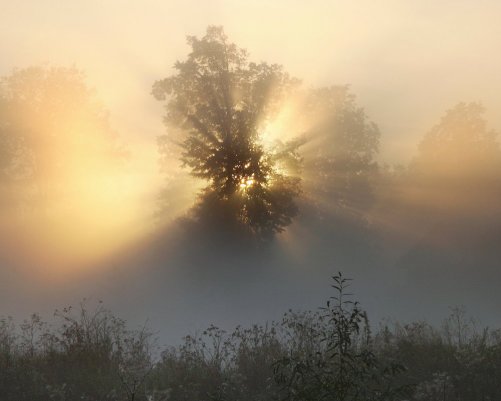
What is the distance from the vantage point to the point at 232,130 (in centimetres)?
3234

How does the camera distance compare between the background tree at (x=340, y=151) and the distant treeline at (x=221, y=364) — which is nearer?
the distant treeline at (x=221, y=364)

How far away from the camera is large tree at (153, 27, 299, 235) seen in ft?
99.6

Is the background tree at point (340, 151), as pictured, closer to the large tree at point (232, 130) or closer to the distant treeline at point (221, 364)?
the large tree at point (232, 130)

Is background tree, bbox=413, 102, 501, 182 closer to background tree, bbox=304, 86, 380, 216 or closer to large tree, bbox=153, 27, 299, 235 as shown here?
background tree, bbox=304, 86, 380, 216

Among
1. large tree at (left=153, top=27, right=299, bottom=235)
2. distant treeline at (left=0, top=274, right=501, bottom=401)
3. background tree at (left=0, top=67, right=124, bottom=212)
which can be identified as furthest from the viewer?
background tree at (left=0, top=67, right=124, bottom=212)

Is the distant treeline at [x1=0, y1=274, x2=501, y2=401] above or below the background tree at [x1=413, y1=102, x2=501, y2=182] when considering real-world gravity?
below

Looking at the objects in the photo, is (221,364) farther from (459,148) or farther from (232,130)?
(459,148)

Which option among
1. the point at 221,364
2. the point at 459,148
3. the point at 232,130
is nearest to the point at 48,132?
the point at 232,130

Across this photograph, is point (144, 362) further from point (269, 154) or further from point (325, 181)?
point (325, 181)

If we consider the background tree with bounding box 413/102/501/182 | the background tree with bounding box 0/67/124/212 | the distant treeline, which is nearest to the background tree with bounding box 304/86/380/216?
the background tree with bounding box 413/102/501/182

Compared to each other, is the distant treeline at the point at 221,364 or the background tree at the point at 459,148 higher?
the background tree at the point at 459,148

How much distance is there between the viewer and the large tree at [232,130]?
30344mm

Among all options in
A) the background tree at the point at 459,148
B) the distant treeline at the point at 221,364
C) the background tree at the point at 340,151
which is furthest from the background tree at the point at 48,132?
the distant treeline at the point at 221,364

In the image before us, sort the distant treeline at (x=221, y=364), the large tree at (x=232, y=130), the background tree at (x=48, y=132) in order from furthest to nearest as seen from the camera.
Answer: the background tree at (x=48, y=132) < the large tree at (x=232, y=130) < the distant treeline at (x=221, y=364)
